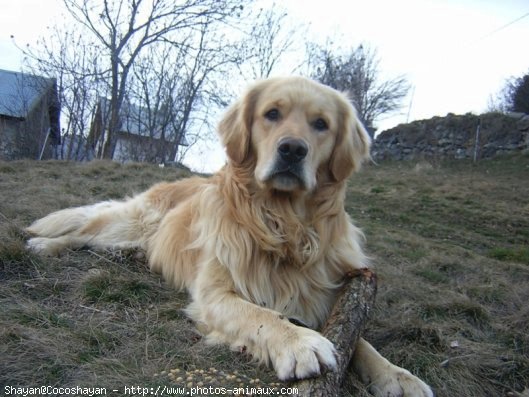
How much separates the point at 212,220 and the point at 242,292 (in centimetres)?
58

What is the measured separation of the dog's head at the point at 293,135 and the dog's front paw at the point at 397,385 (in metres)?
1.12

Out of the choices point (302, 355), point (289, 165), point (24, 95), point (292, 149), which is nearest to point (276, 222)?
point (289, 165)

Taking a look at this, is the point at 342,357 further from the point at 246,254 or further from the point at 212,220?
the point at 212,220

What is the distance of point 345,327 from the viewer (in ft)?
7.13

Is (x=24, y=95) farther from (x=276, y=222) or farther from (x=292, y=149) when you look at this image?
(x=292, y=149)

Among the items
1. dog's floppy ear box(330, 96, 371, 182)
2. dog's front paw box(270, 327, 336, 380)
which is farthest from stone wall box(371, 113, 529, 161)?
dog's front paw box(270, 327, 336, 380)

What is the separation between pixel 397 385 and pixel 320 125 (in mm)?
1616

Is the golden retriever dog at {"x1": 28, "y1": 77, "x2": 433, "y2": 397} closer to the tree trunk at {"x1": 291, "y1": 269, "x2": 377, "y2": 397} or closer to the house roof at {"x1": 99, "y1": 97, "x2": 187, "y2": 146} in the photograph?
the tree trunk at {"x1": 291, "y1": 269, "x2": 377, "y2": 397}

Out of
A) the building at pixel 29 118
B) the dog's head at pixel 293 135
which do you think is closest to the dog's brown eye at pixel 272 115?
the dog's head at pixel 293 135

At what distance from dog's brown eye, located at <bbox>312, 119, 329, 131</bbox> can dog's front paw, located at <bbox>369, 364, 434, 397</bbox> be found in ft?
4.95

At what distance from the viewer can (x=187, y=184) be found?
14.4 ft

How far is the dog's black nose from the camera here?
2547 mm

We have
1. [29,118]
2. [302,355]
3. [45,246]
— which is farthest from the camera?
[29,118]

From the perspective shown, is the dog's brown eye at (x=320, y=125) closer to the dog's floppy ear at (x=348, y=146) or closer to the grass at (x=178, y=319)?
the dog's floppy ear at (x=348, y=146)
